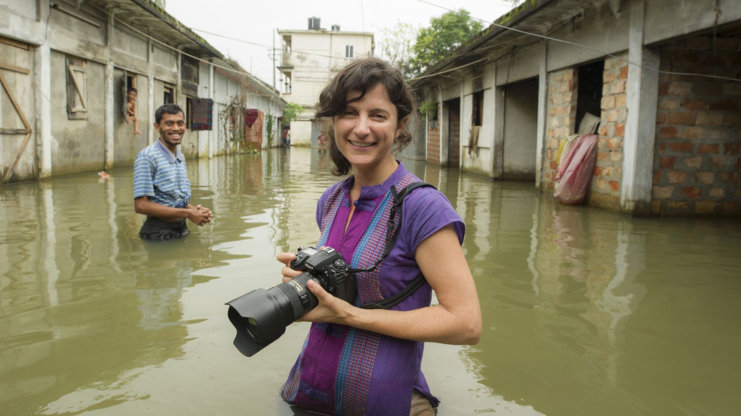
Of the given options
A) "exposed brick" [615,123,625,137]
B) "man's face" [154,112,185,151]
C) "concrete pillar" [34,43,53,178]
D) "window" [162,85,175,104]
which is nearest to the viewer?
"man's face" [154,112,185,151]

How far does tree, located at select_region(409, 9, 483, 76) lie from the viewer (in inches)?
940

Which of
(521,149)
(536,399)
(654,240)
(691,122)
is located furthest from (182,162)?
(521,149)

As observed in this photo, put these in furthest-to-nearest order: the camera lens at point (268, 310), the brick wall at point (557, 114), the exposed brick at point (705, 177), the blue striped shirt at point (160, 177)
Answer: the brick wall at point (557, 114)
the exposed brick at point (705, 177)
the blue striped shirt at point (160, 177)
the camera lens at point (268, 310)

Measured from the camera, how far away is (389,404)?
62.9 inches

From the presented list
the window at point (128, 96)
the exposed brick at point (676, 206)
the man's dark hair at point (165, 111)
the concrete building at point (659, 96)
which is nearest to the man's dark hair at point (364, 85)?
the man's dark hair at point (165, 111)

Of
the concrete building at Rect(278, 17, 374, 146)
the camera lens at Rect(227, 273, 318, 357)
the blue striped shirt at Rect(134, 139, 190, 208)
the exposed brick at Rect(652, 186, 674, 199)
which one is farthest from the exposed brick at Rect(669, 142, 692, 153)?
the concrete building at Rect(278, 17, 374, 146)

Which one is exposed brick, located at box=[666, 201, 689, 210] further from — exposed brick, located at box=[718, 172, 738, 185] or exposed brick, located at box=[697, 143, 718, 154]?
exposed brick, located at box=[697, 143, 718, 154]

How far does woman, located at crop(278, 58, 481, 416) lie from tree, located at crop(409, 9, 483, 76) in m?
22.2

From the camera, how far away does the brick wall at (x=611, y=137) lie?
7.66m

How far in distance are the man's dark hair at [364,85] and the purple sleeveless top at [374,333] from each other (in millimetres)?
226

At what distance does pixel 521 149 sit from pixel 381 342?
1245 centimetres

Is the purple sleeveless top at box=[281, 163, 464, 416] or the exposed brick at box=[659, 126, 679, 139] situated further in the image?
the exposed brick at box=[659, 126, 679, 139]

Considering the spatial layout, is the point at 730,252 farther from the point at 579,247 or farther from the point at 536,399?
the point at 536,399

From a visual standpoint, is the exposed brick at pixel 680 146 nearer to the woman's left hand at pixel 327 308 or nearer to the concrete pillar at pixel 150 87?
the woman's left hand at pixel 327 308
